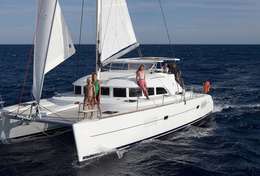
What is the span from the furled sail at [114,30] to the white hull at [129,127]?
3.44 m

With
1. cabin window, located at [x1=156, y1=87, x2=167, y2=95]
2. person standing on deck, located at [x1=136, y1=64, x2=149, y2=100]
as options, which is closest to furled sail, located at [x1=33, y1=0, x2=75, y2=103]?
person standing on deck, located at [x1=136, y1=64, x2=149, y2=100]

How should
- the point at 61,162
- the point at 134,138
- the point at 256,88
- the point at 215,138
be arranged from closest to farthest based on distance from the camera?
the point at 61,162, the point at 134,138, the point at 215,138, the point at 256,88

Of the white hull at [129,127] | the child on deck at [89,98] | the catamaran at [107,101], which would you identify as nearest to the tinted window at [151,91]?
the catamaran at [107,101]

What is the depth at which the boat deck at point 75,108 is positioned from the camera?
15023 mm

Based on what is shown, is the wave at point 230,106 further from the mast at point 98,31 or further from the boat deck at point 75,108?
the mast at point 98,31

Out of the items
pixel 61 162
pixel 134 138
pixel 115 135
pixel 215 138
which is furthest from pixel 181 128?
pixel 61 162

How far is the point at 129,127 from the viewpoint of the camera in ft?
51.8

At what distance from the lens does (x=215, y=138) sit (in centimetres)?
1845

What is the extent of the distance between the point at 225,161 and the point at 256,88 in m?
17.9

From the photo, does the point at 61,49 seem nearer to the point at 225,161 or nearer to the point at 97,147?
the point at 97,147

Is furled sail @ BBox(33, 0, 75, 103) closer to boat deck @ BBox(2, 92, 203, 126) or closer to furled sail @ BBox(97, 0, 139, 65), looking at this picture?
boat deck @ BBox(2, 92, 203, 126)

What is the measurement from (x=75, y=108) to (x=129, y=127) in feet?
9.09

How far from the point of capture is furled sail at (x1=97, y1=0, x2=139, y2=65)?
719 inches

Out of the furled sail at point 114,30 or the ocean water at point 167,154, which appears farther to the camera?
the furled sail at point 114,30
